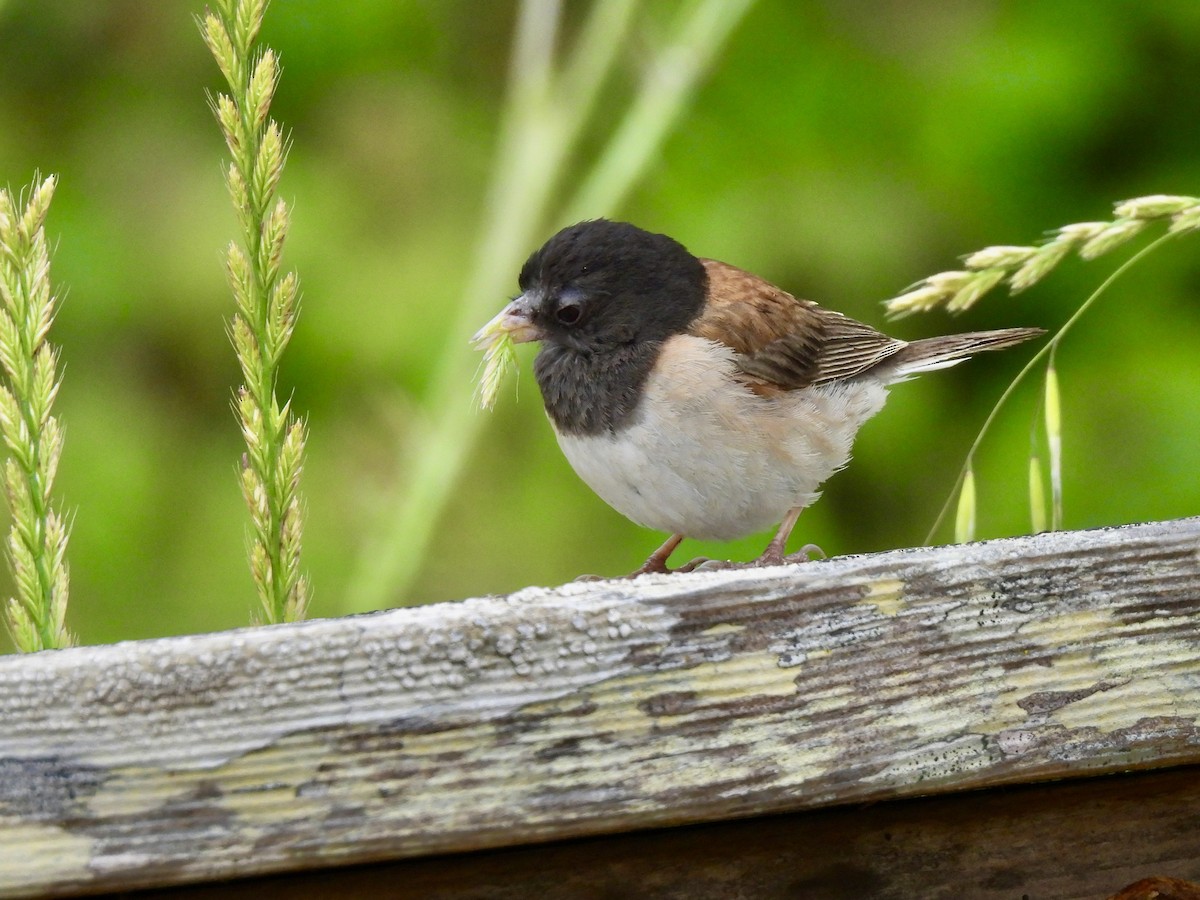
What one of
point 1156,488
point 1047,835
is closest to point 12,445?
point 1047,835

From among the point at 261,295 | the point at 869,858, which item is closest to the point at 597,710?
the point at 869,858

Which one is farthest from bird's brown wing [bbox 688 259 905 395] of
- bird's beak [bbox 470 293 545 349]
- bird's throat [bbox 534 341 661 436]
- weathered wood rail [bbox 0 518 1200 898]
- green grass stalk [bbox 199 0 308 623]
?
weathered wood rail [bbox 0 518 1200 898]

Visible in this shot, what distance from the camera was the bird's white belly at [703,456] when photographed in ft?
7.30

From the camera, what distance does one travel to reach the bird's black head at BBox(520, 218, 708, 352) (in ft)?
7.78

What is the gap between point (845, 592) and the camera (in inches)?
42.1

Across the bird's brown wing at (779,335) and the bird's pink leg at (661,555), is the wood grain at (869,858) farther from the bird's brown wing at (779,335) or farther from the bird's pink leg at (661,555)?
the bird's brown wing at (779,335)

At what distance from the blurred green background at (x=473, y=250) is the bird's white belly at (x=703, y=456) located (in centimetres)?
18

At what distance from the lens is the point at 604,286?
241cm

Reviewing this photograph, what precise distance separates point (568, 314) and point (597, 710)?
1448 mm

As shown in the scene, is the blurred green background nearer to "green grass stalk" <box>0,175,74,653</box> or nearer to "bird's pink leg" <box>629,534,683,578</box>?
"bird's pink leg" <box>629,534,683,578</box>

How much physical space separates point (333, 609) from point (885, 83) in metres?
1.36

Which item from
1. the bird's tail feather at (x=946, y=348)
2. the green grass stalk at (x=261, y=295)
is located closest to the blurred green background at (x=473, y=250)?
the bird's tail feather at (x=946, y=348)

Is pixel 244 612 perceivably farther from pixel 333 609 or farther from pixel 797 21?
pixel 797 21

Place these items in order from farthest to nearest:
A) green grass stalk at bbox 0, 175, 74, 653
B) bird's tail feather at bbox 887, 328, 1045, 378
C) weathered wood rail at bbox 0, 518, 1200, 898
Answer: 1. bird's tail feather at bbox 887, 328, 1045, 378
2. green grass stalk at bbox 0, 175, 74, 653
3. weathered wood rail at bbox 0, 518, 1200, 898
